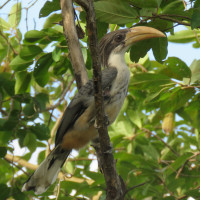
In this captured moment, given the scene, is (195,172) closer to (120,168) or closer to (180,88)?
(120,168)

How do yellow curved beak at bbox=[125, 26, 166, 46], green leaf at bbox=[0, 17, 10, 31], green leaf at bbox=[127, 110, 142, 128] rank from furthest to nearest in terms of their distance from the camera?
green leaf at bbox=[127, 110, 142, 128], green leaf at bbox=[0, 17, 10, 31], yellow curved beak at bbox=[125, 26, 166, 46]

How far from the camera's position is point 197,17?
2.40 meters

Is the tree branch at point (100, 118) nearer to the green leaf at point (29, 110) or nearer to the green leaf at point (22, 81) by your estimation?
the green leaf at point (29, 110)

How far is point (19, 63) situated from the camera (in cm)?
368

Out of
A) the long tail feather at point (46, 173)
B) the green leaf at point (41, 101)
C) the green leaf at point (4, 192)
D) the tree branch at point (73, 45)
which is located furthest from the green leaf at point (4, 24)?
the green leaf at point (4, 192)

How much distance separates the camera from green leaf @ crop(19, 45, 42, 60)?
3611 mm

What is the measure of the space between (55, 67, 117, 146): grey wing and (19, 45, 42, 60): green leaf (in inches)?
28.6

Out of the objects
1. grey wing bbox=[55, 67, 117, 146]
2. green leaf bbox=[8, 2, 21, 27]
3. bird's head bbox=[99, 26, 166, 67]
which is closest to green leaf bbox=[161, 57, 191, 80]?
bird's head bbox=[99, 26, 166, 67]

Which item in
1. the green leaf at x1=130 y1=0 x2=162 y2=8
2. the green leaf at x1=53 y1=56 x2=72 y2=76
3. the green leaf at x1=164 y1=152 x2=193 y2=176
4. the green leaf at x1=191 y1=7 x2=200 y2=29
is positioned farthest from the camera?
the green leaf at x1=53 y1=56 x2=72 y2=76

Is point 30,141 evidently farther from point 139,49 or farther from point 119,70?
point 139,49

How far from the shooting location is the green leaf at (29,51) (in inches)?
142

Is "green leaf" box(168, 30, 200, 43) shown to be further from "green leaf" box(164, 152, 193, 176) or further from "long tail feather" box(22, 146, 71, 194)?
"long tail feather" box(22, 146, 71, 194)

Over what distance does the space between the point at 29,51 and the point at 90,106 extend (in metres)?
0.94

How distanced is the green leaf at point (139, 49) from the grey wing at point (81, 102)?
225 mm
